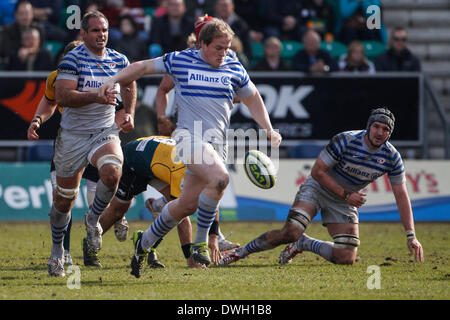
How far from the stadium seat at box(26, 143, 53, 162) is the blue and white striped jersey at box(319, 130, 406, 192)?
7011mm

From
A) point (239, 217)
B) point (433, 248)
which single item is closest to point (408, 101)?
point (239, 217)

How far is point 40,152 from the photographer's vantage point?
14930 millimetres

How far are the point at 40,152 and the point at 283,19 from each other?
6069 millimetres

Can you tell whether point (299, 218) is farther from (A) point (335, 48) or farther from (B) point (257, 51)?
(A) point (335, 48)

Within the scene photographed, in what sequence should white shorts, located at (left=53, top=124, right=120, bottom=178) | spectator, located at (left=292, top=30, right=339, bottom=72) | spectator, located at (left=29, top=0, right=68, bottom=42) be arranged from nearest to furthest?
white shorts, located at (left=53, top=124, right=120, bottom=178), spectator, located at (left=292, top=30, right=339, bottom=72), spectator, located at (left=29, top=0, right=68, bottom=42)

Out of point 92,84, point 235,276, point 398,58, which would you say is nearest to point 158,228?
point 235,276

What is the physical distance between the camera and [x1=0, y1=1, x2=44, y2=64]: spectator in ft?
53.2

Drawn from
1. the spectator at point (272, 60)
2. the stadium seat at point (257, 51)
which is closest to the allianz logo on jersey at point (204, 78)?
the spectator at point (272, 60)

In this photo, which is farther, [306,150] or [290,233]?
[306,150]

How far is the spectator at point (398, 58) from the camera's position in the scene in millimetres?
16047

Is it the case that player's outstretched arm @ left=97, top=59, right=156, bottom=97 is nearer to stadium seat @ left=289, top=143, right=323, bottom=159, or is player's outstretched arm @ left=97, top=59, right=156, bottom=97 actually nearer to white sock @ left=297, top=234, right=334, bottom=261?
white sock @ left=297, top=234, right=334, bottom=261

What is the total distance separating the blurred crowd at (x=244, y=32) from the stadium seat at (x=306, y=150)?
56.6 inches

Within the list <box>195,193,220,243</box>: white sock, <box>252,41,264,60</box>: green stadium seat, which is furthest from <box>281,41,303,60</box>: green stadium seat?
<box>195,193,220,243</box>: white sock

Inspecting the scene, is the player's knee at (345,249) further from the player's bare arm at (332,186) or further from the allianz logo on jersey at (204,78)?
the allianz logo on jersey at (204,78)
